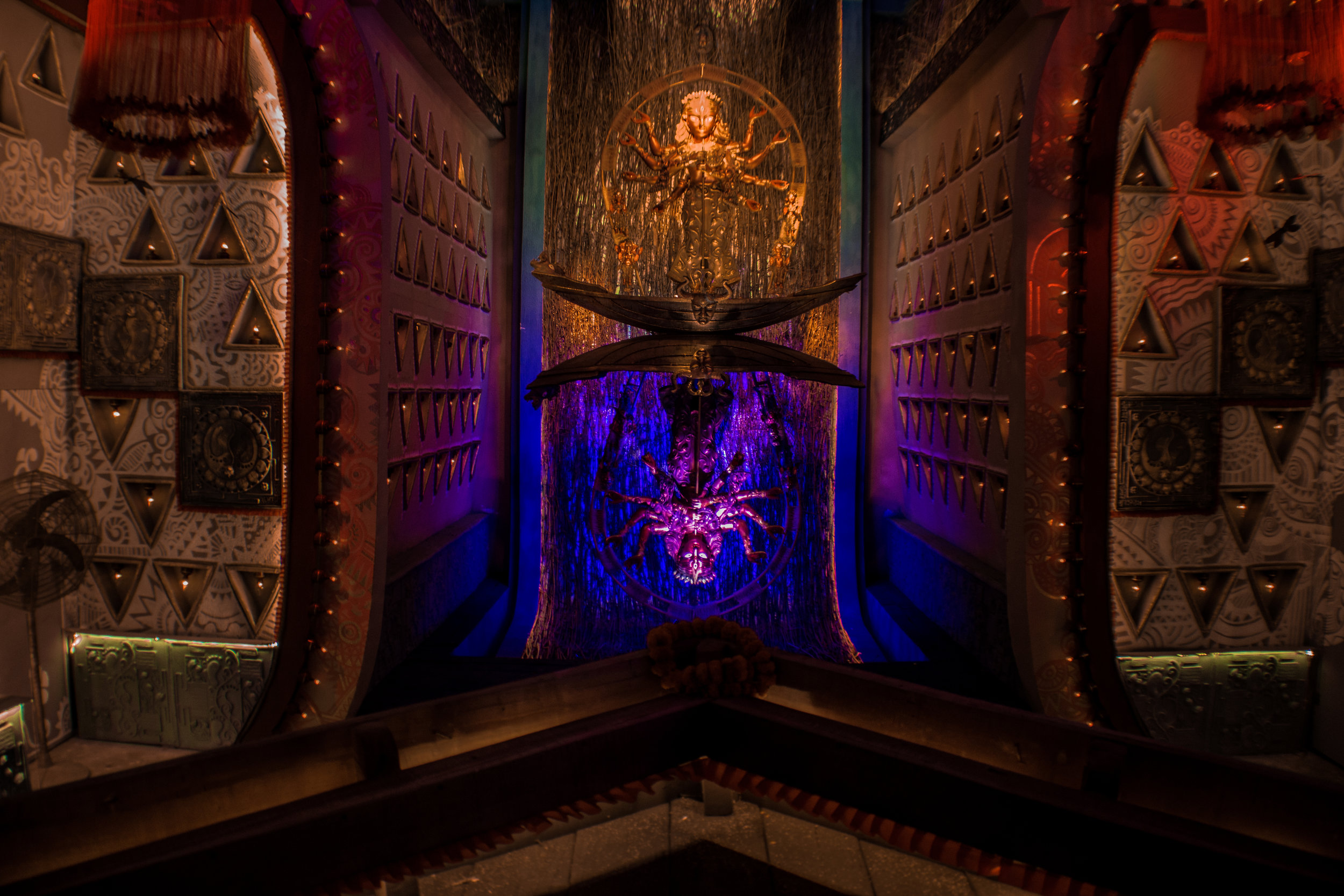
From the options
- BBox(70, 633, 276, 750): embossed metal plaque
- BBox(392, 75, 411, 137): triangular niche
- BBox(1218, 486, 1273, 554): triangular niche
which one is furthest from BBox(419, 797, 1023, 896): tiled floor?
BBox(392, 75, 411, 137): triangular niche

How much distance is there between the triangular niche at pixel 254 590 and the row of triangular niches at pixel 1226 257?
336 cm

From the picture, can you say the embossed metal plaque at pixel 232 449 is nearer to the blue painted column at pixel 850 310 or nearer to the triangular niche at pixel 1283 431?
the blue painted column at pixel 850 310

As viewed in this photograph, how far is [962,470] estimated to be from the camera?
324 centimetres

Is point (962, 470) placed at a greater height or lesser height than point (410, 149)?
lesser

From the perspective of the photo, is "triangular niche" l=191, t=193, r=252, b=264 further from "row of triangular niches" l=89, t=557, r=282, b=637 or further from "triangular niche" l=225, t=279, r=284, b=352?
"row of triangular niches" l=89, t=557, r=282, b=637

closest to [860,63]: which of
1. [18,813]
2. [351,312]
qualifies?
[351,312]

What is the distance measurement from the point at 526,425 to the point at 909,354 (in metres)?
2.16

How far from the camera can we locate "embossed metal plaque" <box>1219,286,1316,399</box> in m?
2.48

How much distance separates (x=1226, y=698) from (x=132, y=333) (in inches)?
167

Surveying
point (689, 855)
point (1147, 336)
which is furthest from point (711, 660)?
point (1147, 336)

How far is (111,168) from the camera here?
2.53 meters

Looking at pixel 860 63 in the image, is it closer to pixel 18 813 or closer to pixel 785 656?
pixel 785 656

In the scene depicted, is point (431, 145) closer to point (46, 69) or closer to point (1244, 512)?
point (46, 69)

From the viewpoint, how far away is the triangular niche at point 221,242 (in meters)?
2.43
